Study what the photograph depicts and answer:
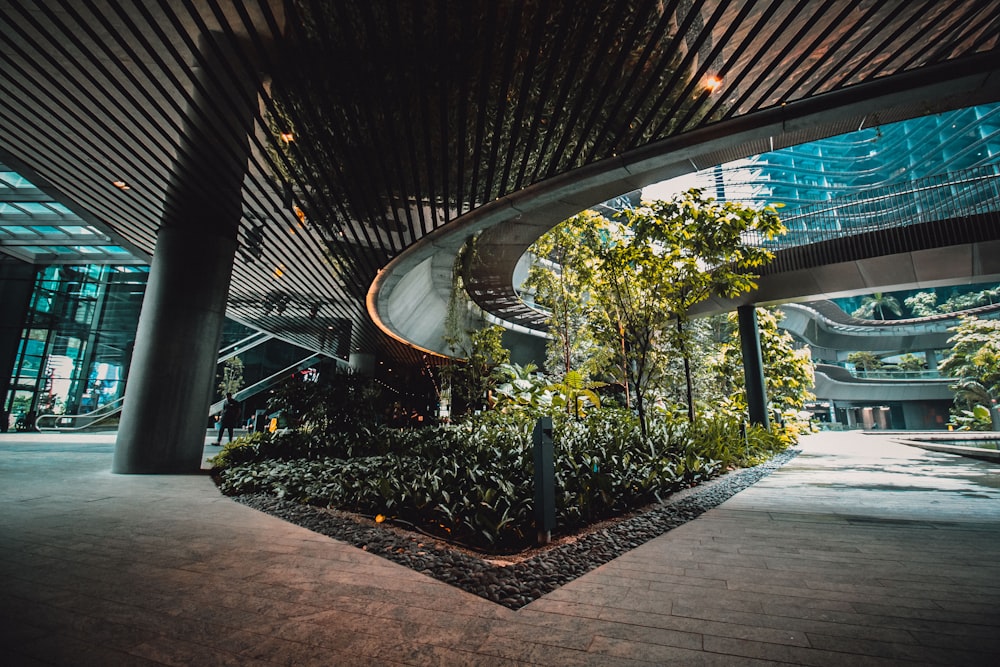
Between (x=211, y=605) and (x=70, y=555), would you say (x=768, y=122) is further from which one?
(x=70, y=555)

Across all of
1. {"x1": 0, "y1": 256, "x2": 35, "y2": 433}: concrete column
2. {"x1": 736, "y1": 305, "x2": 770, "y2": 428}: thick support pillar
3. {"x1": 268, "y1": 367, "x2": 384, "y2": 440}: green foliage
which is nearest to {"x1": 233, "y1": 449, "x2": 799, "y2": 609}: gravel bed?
{"x1": 268, "y1": 367, "x2": 384, "y2": 440}: green foliage

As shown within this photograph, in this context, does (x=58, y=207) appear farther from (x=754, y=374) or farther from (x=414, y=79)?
(x=754, y=374)

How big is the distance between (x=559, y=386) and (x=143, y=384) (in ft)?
23.8

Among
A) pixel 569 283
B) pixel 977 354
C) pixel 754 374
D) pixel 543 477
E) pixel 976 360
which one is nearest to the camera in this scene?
pixel 543 477

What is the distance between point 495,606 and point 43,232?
19864 millimetres

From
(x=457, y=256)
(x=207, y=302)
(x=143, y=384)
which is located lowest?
(x=143, y=384)

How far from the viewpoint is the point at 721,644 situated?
1716 millimetres

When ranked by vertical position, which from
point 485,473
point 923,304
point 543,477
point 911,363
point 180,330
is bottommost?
point 485,473

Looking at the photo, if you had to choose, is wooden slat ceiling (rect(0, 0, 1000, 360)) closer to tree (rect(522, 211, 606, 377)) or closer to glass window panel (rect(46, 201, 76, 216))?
tree (rect(522, 211, 606, 377))

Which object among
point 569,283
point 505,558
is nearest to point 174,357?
point 505,558

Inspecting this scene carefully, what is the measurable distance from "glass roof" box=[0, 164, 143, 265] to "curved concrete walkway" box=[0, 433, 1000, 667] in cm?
1320

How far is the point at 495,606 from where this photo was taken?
212 centimetres

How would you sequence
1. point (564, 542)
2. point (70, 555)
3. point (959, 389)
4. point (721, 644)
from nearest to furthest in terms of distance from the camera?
1. point (721, 644)
2. point (70, 555)
3. point (564, 542)
4. point (959, 389)

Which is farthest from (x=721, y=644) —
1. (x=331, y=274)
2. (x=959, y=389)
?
(x=959, y=389)
